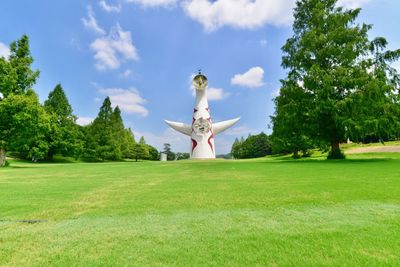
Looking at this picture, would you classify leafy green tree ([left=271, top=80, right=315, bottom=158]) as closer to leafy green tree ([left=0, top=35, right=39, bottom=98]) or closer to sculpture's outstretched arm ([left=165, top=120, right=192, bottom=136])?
sculpture's outstretched arm ([left=165, top=120, right=192, bottom=136])

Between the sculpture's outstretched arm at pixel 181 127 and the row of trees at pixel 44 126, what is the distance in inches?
518

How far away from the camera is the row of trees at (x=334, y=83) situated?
65.9 ft

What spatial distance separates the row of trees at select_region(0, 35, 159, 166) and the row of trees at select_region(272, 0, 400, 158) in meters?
19.3

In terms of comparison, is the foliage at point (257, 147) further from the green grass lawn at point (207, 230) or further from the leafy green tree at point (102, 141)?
the green grass lawn at point (207, 230)

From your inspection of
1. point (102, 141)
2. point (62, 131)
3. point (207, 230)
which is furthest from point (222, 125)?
point (207, 230)

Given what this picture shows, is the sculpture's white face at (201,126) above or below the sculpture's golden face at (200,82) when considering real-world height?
below

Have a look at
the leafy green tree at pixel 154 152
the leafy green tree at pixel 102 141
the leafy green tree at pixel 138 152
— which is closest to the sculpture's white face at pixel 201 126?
the leafy green tree at pixel 102 141

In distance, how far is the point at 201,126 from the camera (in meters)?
34.9

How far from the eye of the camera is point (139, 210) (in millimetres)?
5715

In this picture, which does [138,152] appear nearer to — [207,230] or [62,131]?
[62,131]

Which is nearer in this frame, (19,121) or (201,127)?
(19,121)

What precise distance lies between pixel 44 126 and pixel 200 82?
18.5 m

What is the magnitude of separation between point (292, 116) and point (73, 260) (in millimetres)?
20199

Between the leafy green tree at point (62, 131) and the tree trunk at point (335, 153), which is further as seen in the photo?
the leafy green tree at point (62, 131)
